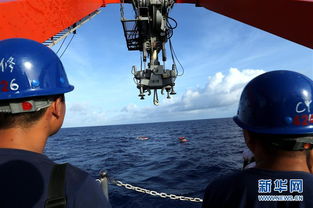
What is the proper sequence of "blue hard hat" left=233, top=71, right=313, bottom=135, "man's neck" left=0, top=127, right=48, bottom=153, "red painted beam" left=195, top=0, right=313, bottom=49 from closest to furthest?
1. "man's neck" left=0, top=127, right=48, bottom=153
2. "blue hard hat" left=233, top=71, right=313, bottom=135
3. "red painted beam" left=195, top=0, right=313, bottom=49

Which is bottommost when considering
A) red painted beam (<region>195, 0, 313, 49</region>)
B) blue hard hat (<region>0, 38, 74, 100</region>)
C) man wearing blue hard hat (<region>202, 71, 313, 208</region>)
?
man wearing blue hard hat (<region>202, 71, 313, 208</region>)

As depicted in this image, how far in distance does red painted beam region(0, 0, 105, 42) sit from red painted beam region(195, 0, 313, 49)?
4.11 m

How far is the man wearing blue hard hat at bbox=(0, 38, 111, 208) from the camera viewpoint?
1149 mm

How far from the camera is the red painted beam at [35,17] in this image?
3072 mm

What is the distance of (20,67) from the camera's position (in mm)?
1497

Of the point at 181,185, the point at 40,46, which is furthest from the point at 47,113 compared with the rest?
the point at 181,185

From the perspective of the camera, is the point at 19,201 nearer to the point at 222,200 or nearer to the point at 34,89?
the point at 34,89

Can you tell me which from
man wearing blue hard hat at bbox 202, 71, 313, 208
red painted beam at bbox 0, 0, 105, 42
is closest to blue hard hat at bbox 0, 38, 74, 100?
man wearing blue hard hat at bbox 202, 71, 313, 208

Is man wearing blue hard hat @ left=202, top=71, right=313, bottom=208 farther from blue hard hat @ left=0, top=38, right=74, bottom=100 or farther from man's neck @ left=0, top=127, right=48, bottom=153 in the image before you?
blue hard hat @ left=0, top=38, right=74, bottom=100

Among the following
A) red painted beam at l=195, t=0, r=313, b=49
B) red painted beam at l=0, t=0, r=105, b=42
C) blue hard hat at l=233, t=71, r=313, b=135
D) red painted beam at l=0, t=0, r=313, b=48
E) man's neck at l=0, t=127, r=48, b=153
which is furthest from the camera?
red painted beam at l=0, t=0, r=105, b=42

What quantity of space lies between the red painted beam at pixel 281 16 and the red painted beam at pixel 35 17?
4.11 metres

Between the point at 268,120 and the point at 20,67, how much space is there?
2.03 meters

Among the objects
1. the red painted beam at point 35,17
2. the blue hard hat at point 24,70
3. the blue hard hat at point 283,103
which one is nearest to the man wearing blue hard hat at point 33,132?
the blue hard hat at point 24,70

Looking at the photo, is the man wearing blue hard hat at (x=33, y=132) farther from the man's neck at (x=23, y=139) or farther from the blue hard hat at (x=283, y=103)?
the blue hard hat at (x=283, y=103)
